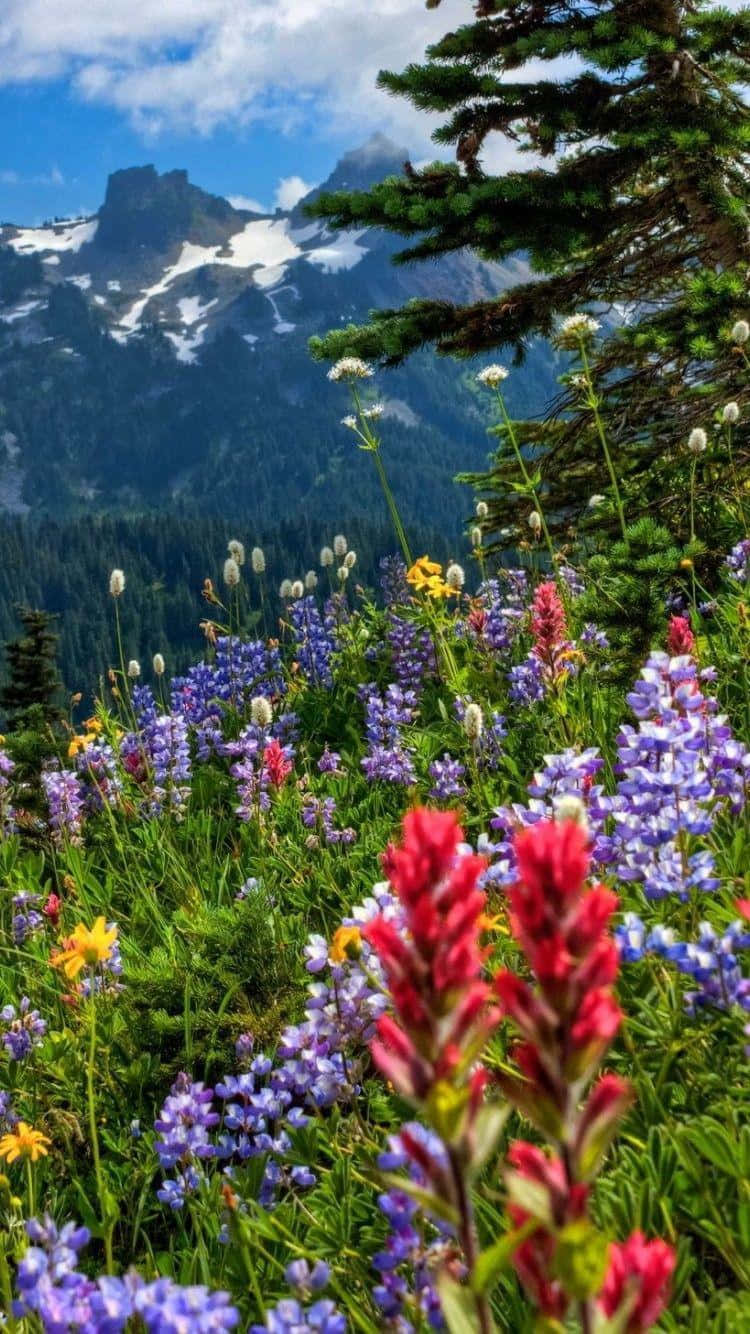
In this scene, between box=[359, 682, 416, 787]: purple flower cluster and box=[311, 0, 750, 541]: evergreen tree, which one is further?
box=[311, 0, 750, 541]: evergreen tree

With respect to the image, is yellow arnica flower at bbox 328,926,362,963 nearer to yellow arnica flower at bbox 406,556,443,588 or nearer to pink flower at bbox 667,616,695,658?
pink flower at bbox 667,616,695,658

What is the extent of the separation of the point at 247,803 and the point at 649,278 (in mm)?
7280

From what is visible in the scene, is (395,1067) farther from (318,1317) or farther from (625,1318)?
(318,1317)

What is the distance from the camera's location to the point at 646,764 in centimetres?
266

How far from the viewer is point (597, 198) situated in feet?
25.0

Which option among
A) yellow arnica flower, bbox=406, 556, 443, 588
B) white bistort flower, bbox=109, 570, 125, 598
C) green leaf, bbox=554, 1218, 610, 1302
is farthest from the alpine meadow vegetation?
white bistort flower, bbox=109, 570, 125, 598

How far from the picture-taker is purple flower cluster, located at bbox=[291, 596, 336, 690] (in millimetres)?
8406

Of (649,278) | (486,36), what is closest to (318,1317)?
(486,36)

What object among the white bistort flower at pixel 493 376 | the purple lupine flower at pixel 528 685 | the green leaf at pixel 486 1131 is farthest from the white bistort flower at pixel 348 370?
the green leaf at pixel 486 1131

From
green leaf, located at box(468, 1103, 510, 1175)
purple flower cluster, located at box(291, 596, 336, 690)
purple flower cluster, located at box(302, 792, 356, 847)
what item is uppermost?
purple flower cluster, located at box(291, 596, 336, 690)

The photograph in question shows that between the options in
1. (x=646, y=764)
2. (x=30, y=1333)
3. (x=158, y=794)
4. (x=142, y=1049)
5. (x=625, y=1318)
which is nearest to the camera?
(x=625, y=1318)

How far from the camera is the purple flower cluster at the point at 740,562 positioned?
5755 mm

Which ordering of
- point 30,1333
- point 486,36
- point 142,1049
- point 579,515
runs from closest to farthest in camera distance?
point 30,1333 < point 142,1049 < point 486,36 < point 579,515

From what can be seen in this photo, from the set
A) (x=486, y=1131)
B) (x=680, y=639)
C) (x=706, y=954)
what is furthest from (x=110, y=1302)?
→ (x=680, y=639)
